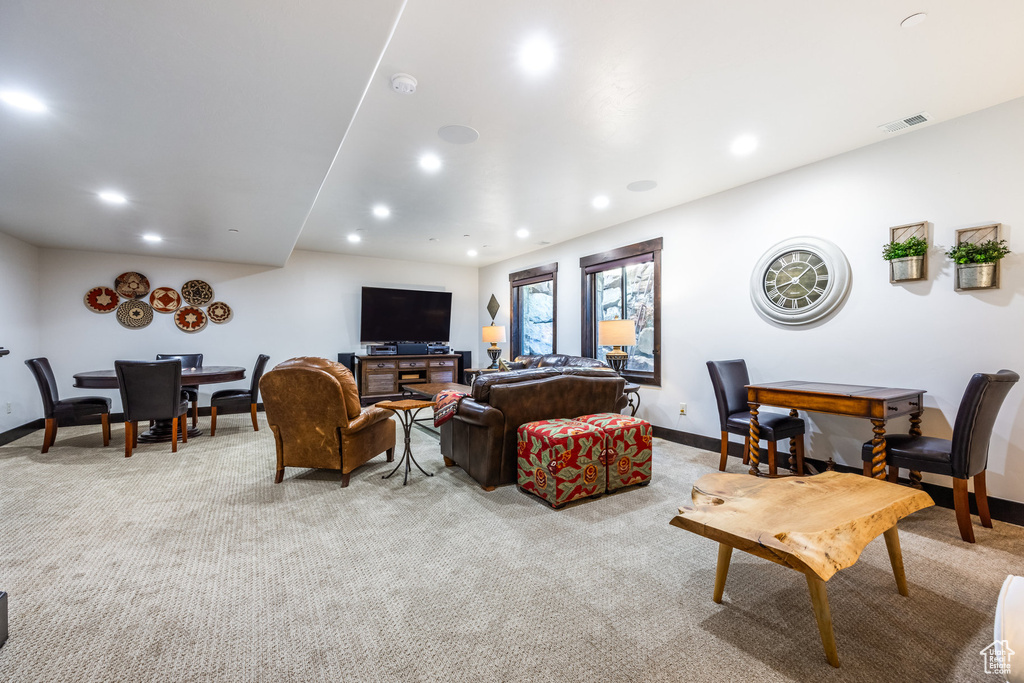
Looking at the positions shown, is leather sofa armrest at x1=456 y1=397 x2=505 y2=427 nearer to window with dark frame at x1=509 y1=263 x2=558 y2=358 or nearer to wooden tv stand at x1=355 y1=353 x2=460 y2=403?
window with dark frame at x1=509 y1=263 x2=558 y2=358

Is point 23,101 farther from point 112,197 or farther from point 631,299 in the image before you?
point 631,299

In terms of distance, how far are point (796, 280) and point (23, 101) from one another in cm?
505

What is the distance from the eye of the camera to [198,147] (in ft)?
8.59

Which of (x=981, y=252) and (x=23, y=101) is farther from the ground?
(x=23, y=101)

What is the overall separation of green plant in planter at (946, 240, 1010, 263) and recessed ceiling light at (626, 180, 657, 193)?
2157 mm

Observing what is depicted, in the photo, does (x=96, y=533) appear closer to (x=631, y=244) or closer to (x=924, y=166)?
(x=631, y=244)

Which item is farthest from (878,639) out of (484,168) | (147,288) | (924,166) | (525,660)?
(147,288)

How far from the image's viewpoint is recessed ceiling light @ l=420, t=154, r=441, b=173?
133 inches

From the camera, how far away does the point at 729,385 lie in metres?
3.66

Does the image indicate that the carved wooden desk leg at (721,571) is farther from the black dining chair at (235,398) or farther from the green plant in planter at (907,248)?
the black dining chair at (235,398)

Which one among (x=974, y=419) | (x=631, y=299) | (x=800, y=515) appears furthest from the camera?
(x=631, y=299)

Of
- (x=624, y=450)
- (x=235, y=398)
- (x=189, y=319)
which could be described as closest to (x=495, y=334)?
(x=235, y=398)

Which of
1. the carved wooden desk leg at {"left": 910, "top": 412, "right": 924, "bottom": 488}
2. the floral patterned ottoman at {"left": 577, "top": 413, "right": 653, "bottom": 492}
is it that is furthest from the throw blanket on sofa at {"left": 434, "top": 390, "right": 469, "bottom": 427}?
the carved wooden desk leg at {"left": 910, "top": 412, "right": 924, "bottom": 488}

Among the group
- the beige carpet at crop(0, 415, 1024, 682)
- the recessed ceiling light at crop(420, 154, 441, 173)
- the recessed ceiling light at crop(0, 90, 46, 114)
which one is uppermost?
the recessed ceiling light at crop(420, 154, 441, 173)
